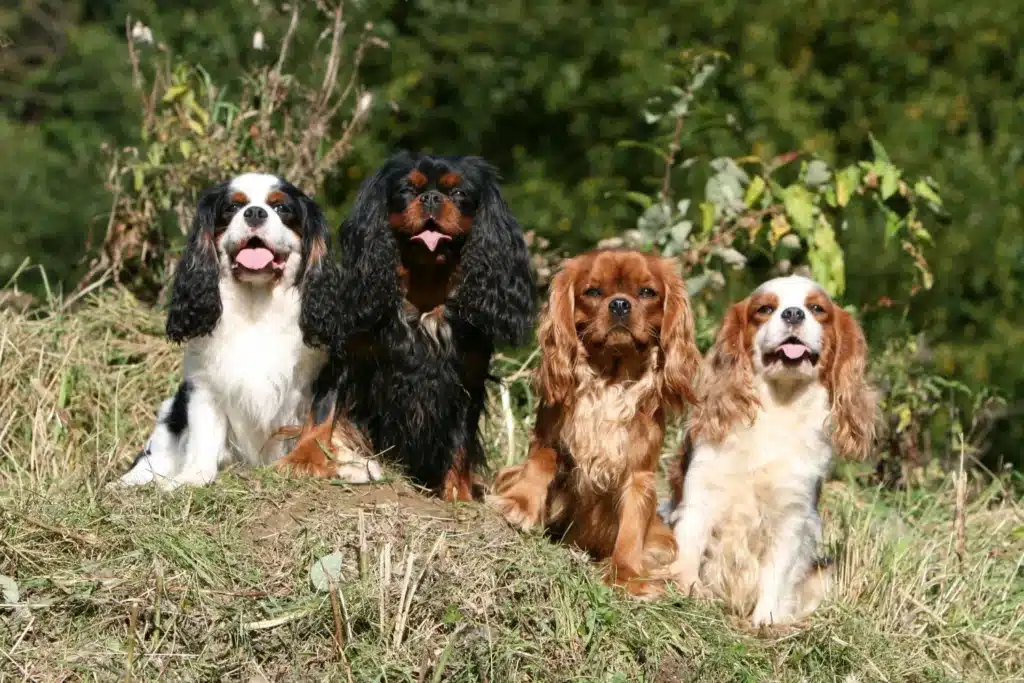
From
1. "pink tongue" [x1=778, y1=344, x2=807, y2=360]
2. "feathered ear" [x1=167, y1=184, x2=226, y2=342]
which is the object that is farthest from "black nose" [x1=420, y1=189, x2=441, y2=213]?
"pink tongue" [x1=778, y1=344, x2=807, y2=360]

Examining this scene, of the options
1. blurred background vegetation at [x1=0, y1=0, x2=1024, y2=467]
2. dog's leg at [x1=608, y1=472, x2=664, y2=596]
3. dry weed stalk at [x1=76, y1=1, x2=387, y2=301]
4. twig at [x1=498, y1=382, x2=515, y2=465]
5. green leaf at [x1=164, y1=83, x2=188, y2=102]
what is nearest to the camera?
dog's leg at [x1=608, y1=472, x2=664, y2=596]

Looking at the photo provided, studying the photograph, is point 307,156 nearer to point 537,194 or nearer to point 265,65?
point 265,65

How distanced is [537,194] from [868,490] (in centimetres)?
490

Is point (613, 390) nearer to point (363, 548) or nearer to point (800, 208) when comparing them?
point (363, 548)

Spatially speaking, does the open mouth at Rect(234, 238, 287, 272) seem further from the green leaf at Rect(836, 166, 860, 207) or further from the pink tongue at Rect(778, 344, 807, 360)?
the green leaf at Rect(836, 166, 860, 207)

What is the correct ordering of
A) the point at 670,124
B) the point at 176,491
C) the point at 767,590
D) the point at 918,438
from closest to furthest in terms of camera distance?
the point at 176,491
the point at 767,590
the point at 918,438
the point at 670,124

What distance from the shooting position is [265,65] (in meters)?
9.10

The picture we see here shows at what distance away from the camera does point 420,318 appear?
19.6ft

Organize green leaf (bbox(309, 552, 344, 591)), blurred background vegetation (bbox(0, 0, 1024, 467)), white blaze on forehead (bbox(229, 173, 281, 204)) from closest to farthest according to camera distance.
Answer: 1. green leaf (bbox(309, 552, 344, 591))
2. white blaze on forehead (bbox(229, 173, 281, 204))
3. blurred background vegetation (bbox(0, 0, 1024, 467))

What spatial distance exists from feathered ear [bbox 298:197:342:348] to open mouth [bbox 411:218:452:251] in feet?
1.25

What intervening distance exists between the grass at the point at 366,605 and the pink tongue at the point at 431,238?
902 mm

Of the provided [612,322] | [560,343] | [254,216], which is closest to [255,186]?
[254,216]

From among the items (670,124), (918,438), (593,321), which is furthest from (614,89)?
(593,321)

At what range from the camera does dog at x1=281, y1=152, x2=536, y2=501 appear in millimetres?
5895
